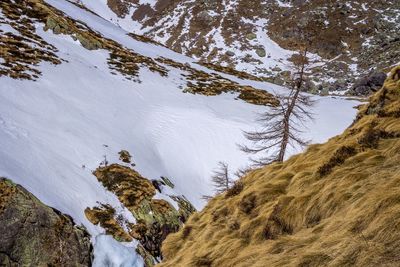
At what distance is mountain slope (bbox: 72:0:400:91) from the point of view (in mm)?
87500

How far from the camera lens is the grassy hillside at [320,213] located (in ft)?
16.9

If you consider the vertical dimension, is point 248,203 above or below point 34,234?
above

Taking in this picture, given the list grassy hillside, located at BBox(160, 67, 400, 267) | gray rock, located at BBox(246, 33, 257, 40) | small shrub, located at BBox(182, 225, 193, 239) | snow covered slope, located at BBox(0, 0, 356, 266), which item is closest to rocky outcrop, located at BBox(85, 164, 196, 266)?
snow covered slope, located at BBox(0, 0, 356, 266)

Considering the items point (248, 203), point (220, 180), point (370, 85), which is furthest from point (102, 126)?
point (370, 85)

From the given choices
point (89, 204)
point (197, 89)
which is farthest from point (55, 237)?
point (197, 89)

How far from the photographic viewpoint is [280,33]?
10181 centimetres

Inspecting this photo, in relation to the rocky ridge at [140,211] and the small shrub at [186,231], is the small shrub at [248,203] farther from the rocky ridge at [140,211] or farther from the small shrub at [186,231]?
the rocky ridge at [140,211]

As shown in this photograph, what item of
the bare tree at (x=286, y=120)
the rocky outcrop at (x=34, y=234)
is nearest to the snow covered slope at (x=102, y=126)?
the rocky outcrop at (x=34, y=234)

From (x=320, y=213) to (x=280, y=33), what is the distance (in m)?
100.0

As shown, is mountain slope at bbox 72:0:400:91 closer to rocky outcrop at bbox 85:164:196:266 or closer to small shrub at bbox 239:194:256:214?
rocky outcrop at bbox 85:164:196:266

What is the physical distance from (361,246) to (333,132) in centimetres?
2611

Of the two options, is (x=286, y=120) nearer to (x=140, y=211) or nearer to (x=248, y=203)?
(x=140, y=211)

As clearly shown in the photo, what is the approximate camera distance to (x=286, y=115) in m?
20.9

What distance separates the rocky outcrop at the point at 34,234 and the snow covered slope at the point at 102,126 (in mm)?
662
